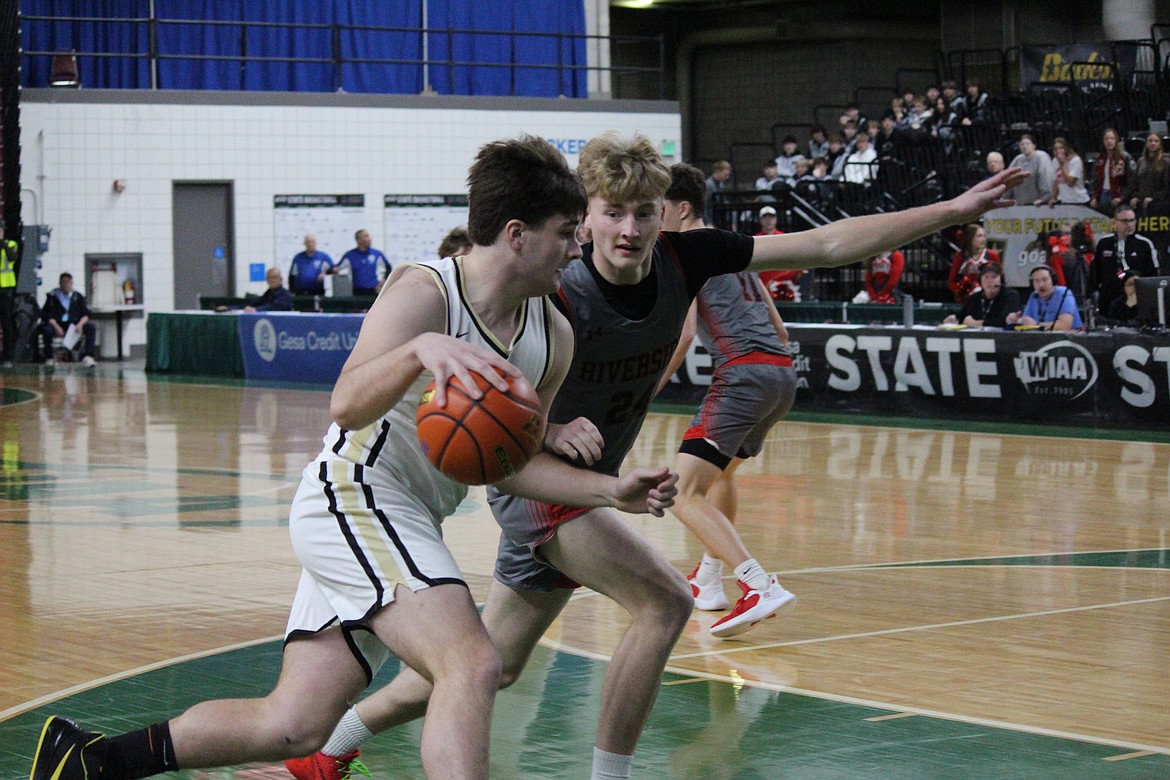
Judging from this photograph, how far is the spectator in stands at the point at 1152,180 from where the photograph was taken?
724 inches

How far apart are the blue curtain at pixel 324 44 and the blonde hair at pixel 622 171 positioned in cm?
2244

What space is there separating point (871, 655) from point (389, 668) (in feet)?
6.11

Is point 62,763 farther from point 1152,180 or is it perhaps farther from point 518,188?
point 1152,180

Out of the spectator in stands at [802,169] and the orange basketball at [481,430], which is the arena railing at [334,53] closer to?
the spectator in stands at [802,169]

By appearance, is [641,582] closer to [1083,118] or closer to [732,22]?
[1083,118]

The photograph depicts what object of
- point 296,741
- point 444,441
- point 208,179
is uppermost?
point 208,179

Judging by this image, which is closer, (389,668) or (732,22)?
(389,668)

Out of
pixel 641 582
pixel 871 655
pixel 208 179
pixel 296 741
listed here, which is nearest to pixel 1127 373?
pixel 871 655

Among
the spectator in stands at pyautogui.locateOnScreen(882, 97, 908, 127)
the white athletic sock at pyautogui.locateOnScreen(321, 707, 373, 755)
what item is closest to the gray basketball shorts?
the white athletic sock at pyautogui.locateOnScreen(321, 707, 373, 755)

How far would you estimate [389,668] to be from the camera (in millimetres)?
6363

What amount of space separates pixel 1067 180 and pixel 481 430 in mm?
17413

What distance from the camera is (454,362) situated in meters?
3.36

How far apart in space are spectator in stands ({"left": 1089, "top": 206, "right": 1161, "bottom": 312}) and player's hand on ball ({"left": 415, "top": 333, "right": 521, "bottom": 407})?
45.7 ft

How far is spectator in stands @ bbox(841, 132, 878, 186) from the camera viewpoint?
24562 mm
